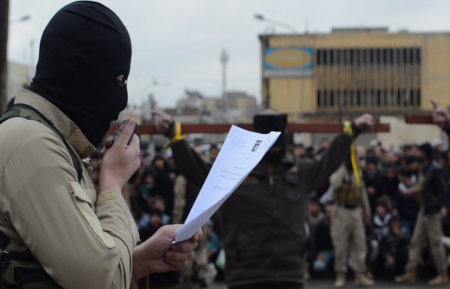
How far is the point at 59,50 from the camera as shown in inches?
58.8

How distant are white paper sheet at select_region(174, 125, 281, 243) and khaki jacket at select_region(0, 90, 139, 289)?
1.03 ft

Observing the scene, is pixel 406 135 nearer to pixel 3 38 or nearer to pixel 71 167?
pixel 3 38

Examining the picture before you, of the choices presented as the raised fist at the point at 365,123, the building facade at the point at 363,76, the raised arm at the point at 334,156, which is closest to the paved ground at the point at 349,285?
the raised arm at the point at 334,156

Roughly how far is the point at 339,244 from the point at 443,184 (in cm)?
185

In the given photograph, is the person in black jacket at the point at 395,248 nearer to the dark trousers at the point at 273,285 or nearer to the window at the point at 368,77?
the dark trousers at the point at 273,285

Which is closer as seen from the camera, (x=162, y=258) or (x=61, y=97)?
(x=61, y=97)

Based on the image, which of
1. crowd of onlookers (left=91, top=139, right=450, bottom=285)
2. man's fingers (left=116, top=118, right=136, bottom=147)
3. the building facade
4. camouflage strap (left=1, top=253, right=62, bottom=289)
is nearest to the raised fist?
man's fingers (left=116, top=118, right=136, bottom=147)

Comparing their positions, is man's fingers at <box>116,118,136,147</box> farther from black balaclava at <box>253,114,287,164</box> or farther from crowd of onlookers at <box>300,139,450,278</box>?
crowd of onlookers at <box>300,139,450,278</box>

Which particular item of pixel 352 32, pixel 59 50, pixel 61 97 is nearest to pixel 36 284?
pixel 61 97

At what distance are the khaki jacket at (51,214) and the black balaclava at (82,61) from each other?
15 cm

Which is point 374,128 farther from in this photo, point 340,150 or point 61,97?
point 61,97

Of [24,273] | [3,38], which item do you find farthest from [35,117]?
[3,38]

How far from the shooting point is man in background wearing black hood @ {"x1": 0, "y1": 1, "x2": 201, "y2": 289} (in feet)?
4.28

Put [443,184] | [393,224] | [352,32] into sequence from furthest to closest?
[352,32]
[393,224]
[443,184]
